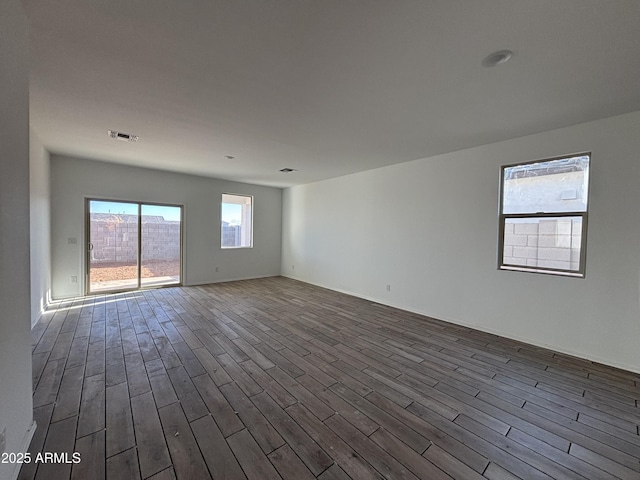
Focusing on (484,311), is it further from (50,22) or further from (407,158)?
(50,22)

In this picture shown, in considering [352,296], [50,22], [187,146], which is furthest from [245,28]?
[352,296]

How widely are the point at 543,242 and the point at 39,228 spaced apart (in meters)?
A: 7.06

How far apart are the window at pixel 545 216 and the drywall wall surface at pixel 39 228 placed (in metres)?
6.24

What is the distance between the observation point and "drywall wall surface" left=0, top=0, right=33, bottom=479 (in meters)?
1.28

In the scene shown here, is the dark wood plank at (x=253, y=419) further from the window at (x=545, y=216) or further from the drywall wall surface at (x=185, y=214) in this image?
the drywall wall surface at (x=185, y=214)

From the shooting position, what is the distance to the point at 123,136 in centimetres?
353

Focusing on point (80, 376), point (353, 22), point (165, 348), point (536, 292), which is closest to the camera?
point (353, 22)

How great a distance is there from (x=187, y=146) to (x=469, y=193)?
172 inches

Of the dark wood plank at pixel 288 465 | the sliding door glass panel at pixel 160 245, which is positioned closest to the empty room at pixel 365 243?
the dark wood plank at pixel 288 465

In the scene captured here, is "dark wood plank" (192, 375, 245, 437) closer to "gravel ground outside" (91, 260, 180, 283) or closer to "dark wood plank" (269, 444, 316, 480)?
"dark wood plank" (269, 444, 316, 480)

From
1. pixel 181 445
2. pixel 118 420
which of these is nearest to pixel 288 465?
pixel 181 445

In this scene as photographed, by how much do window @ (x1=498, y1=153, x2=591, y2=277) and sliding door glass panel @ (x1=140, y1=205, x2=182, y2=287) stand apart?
6454mm

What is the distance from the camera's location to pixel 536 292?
3.19 meters

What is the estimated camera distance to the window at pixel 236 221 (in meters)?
6.78
